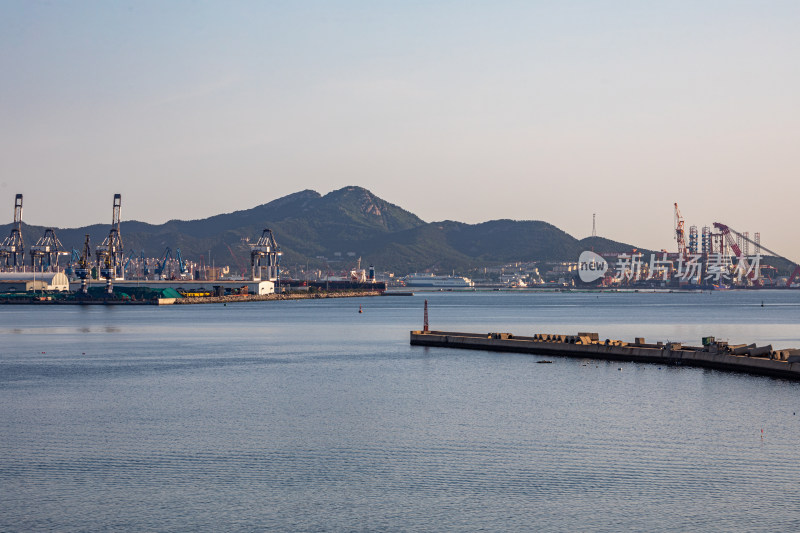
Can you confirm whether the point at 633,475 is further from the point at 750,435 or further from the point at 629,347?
the point at 629,347

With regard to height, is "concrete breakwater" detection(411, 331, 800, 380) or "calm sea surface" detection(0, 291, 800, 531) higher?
"concrete breakwater" detection(411, 331, 800, 380)

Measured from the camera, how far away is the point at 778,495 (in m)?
23.6

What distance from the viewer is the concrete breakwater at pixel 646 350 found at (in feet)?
166

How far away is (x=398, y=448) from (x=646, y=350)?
32.3m

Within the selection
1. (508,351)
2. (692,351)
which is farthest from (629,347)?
(508,351)

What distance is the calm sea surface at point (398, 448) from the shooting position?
22406 mm

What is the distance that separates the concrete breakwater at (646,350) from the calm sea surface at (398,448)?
1547 millimetres

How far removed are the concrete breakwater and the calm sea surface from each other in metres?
1.55

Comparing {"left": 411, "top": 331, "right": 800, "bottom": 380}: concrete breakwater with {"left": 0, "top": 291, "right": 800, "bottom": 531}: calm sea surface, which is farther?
{"left": 411, "top": 331, "right": 800, "bottom": 380}: concrete breakwater

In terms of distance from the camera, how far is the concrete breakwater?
1987 inches

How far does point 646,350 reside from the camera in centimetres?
5872

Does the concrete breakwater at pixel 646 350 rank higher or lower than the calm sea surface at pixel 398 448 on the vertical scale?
higher

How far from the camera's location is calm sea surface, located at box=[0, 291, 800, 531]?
882 inches

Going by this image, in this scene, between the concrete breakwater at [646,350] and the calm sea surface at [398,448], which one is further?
the concrete breakwater at [646,350]
